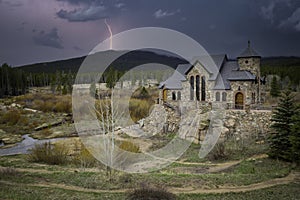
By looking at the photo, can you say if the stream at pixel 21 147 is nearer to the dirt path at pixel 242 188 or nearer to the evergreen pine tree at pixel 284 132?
the dirt path at pixel 242 188

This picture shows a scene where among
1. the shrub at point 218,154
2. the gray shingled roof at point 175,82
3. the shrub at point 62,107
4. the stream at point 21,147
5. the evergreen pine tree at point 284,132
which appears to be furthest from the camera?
the shrub at point 62,107

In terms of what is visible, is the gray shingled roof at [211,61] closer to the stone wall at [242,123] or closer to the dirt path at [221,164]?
the stone wall at [242,123]

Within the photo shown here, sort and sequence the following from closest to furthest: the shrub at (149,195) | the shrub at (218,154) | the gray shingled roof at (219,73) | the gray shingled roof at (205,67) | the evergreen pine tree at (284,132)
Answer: the shrub at (149,195), the evergreen pine tree at (284,132), the shrub at (218,154), the gray shingled roof at (219,73), the gray shingled roof at (205,67)

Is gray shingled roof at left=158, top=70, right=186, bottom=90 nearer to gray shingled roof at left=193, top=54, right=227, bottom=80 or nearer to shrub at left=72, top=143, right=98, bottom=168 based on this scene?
gray shingled roof at left=193, top=54, right=227, bottom=80

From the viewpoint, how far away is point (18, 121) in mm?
41031

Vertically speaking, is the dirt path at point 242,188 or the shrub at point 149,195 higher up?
the shrub at point 149,195

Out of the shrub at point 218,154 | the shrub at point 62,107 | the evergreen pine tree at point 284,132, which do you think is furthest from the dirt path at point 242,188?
the shrub at point 62,107

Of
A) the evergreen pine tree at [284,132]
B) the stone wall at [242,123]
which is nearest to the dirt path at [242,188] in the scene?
the evergreen pine tree at [284,132]

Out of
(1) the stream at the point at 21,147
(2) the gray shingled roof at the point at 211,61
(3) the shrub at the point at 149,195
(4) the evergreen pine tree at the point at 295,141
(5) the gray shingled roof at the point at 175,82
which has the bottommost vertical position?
(1) the stream at the point at 21,147

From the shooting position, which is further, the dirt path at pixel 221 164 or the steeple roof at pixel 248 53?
the steeple roof at pixel 248 53

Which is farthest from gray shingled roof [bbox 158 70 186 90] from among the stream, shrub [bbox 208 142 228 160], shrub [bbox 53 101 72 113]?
shrub [bbox 53 101 72 113]

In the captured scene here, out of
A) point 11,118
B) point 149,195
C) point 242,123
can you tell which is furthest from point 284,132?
point 11,118

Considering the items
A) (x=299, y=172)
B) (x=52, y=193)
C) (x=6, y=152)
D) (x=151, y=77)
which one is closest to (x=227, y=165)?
(x=299, y=172)

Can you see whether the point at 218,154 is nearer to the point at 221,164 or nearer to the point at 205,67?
the point at 221,164
